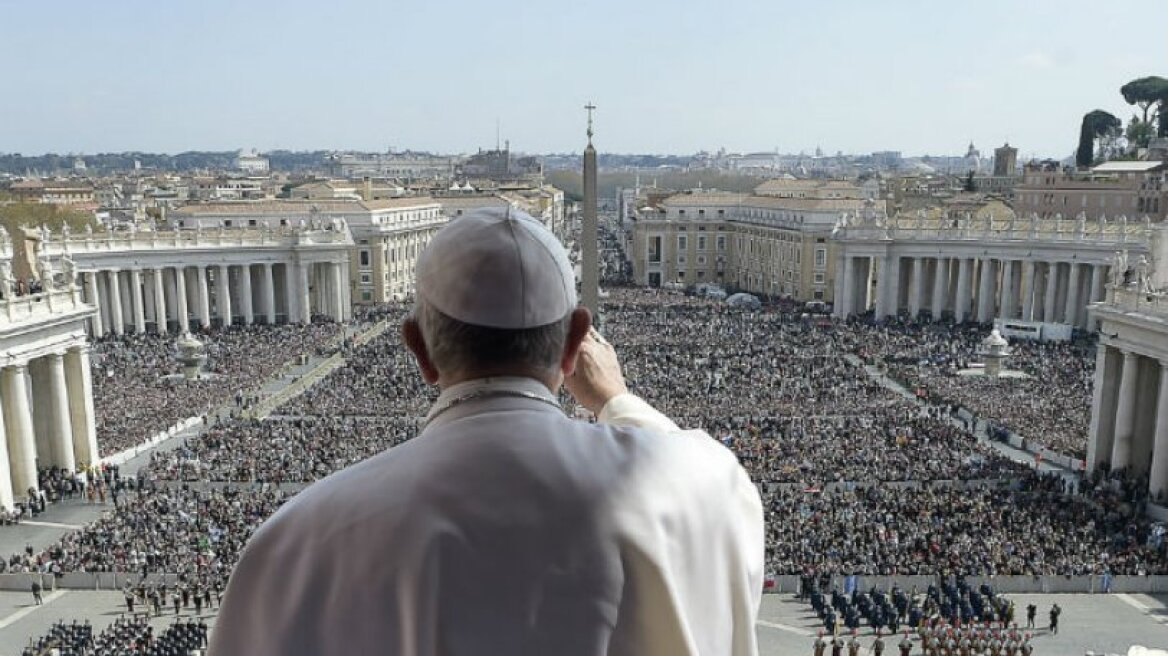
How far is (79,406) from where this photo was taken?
3312cm

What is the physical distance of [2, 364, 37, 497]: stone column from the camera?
29.9 metres

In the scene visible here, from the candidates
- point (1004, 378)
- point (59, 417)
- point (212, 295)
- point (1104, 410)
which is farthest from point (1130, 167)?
point (59, 417)

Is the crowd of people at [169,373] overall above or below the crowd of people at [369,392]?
below

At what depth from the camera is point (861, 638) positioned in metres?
20.3

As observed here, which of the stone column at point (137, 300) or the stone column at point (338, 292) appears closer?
the stone column at point (137, 300)

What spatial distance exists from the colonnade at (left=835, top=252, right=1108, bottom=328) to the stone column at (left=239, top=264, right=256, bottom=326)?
4150 centimetres

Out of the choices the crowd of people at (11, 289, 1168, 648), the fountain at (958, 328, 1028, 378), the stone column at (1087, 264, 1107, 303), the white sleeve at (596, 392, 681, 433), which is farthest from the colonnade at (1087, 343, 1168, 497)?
the white sleeve at (596, 392, 681, 433)

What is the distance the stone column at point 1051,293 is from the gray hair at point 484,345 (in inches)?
2658

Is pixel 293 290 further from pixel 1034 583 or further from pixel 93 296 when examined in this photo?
pixel 1034 583

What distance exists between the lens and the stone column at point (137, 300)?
199 feet

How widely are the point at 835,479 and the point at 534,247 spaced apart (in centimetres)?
2766

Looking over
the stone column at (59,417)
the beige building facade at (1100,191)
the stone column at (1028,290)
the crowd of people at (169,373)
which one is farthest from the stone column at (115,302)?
the beige building facade at (1100,191)

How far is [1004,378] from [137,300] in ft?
168

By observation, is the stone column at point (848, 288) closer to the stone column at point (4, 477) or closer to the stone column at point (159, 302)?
the stone column at point (159, 302)
